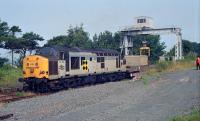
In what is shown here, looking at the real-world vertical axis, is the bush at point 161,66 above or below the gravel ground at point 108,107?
above

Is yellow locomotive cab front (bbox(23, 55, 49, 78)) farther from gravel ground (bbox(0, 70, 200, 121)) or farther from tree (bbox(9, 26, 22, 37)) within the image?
tree (bbox(9, 26, 22, 37))

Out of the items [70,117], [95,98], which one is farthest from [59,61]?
[70,117]

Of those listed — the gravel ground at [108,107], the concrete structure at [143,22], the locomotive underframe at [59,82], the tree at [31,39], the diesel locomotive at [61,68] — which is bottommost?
the gravel ground at [108,107]

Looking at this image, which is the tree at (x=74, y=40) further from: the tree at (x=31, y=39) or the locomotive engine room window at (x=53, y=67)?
the locomotive engine room window at (x=53, y=67)

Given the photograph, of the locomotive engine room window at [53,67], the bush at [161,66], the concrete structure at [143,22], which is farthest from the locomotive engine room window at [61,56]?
the concrete structure at [143,22]

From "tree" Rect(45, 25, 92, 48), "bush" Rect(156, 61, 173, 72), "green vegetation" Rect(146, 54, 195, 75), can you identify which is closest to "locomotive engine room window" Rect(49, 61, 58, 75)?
"green vegetation" Rect(146, 54, 195, 75)

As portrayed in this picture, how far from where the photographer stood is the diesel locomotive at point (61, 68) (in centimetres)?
2517

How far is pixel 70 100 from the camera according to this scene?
1956cm

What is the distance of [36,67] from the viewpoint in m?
25.3

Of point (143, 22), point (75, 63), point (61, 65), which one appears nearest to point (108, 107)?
point (61, 65)

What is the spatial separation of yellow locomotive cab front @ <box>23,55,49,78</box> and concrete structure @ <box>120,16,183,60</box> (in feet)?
150

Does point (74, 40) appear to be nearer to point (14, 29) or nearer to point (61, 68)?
point (14, 29)

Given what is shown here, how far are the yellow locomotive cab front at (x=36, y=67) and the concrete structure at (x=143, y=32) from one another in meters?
45.8

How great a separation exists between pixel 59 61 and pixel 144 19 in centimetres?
5422
